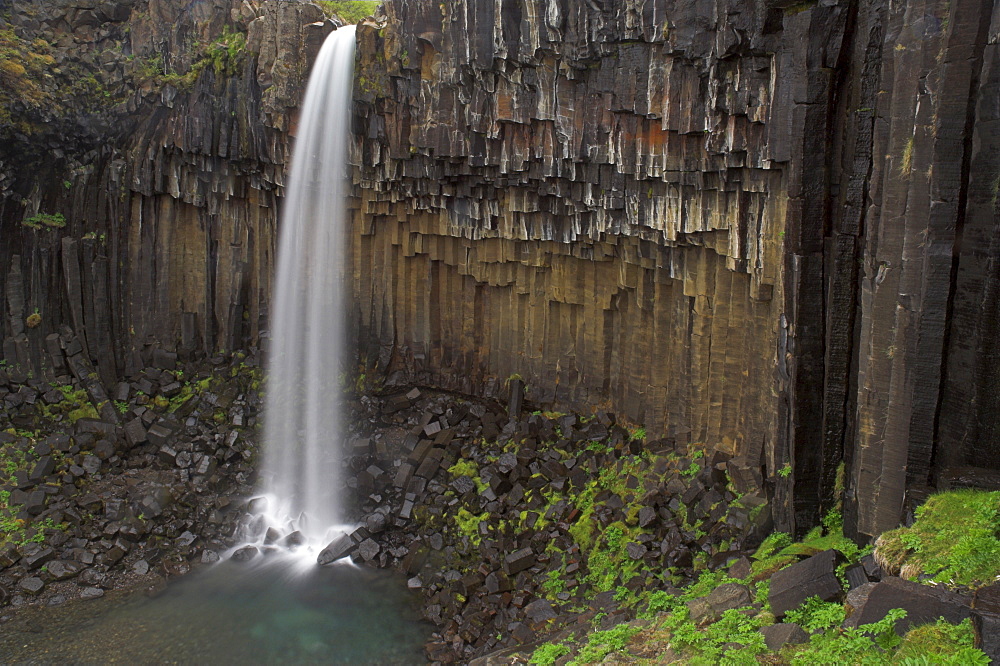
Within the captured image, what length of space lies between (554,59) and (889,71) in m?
6.85

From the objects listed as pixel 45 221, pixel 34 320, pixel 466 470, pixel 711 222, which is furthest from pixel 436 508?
pixel 45 221

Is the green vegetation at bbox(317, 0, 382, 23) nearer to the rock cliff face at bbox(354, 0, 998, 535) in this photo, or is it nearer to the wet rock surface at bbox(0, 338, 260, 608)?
the rock cliff face at bbox(354, 0, 998, 535)

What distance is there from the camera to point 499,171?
55.1 feet

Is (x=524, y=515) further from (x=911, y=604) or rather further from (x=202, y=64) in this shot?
(x=202, y=64)

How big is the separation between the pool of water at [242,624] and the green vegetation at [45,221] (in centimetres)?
1003

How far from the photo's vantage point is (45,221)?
792 inches

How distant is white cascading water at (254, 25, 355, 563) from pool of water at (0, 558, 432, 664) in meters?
1.78

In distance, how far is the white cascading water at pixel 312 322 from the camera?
1861 cm

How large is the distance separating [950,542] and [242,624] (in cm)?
1173

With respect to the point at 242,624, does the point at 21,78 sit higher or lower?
higher

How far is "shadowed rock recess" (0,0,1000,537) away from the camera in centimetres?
911

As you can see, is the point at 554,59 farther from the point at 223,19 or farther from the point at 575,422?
the point at 223,19

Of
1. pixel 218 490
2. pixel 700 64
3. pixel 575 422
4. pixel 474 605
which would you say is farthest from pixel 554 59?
pixel 218 490

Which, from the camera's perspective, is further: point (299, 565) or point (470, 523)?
point (299, 565)
